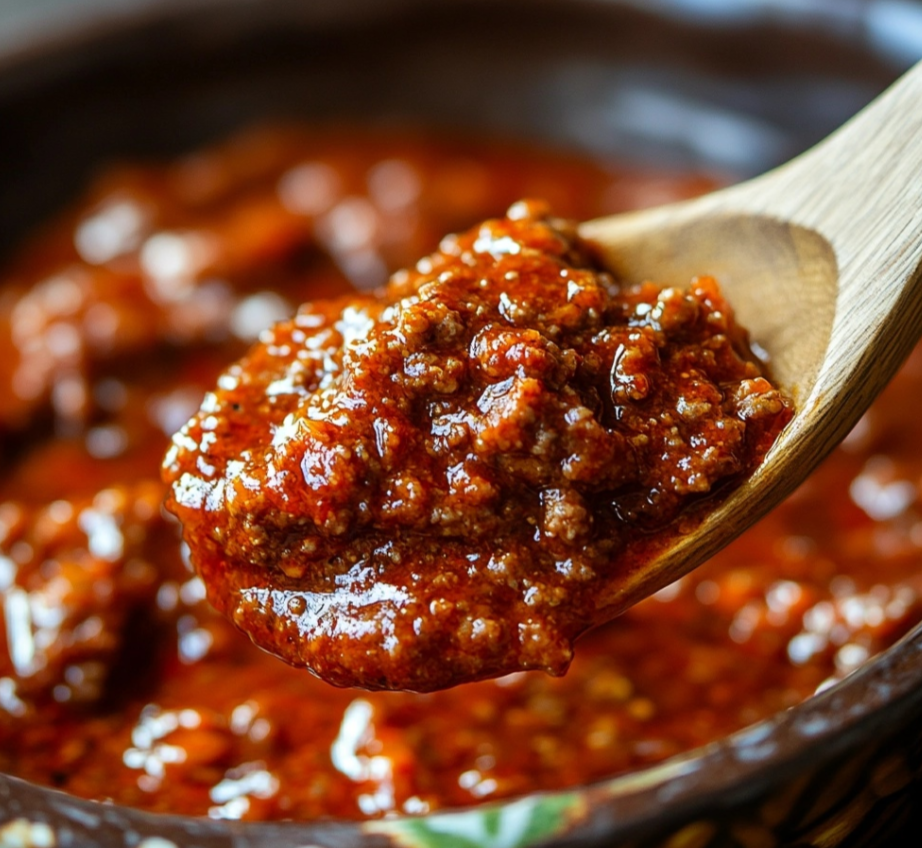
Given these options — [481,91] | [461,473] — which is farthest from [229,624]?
[481,91]

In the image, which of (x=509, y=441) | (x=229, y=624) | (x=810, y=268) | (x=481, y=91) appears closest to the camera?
(x=509, y=441)

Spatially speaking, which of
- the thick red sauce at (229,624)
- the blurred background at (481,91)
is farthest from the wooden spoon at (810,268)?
the blurred background at (481,91)

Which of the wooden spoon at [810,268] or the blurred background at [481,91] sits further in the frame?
the blurred background at [481,91]

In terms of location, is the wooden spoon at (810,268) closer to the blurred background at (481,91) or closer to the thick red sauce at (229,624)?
the thick red sauce at (229,624)

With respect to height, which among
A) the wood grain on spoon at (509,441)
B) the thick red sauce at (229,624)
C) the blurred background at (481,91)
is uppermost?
the wood grain on spoon at (509,441)

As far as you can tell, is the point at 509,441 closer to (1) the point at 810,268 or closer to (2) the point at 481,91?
(1) the point at 810,268

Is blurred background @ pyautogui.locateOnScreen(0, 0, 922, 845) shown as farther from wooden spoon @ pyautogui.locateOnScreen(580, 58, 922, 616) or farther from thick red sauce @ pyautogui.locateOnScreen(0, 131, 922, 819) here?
wooden spoon @ pyautogui.locateOnScreen(580, 58, 922, 616)
